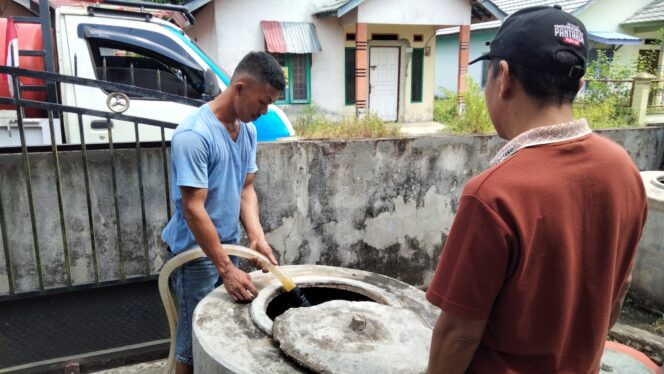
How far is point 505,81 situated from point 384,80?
42.4ft

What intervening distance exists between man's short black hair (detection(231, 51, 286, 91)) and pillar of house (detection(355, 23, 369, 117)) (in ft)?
31.7

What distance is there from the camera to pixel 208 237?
227 centimetres

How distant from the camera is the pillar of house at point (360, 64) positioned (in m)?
12.2

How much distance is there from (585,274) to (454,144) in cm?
340

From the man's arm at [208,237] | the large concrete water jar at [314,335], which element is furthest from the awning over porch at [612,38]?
the man's arm at [208,237]

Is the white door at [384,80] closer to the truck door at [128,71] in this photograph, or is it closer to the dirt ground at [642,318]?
the truck door at [128,71]

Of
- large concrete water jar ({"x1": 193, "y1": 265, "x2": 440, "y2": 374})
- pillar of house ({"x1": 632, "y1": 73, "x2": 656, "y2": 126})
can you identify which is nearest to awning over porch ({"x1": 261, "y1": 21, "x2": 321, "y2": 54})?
pillar of house ({"x1": 632, "y1": 73, "x2": 656, "y2": 126})

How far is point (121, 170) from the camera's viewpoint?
337 cm

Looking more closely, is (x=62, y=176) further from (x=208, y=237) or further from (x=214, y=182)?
(x=208, y=237)

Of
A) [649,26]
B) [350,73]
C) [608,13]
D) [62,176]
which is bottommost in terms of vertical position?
[62,176]

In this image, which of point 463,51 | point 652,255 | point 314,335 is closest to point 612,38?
point 463,51

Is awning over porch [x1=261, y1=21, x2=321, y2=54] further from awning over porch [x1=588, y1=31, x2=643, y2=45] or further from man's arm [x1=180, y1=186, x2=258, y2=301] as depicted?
man's arm [x1=180, y1=186, x2=258, y2=301]

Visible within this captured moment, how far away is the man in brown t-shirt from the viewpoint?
3.67ft

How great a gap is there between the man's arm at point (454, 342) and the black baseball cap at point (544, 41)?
2.11 feet
